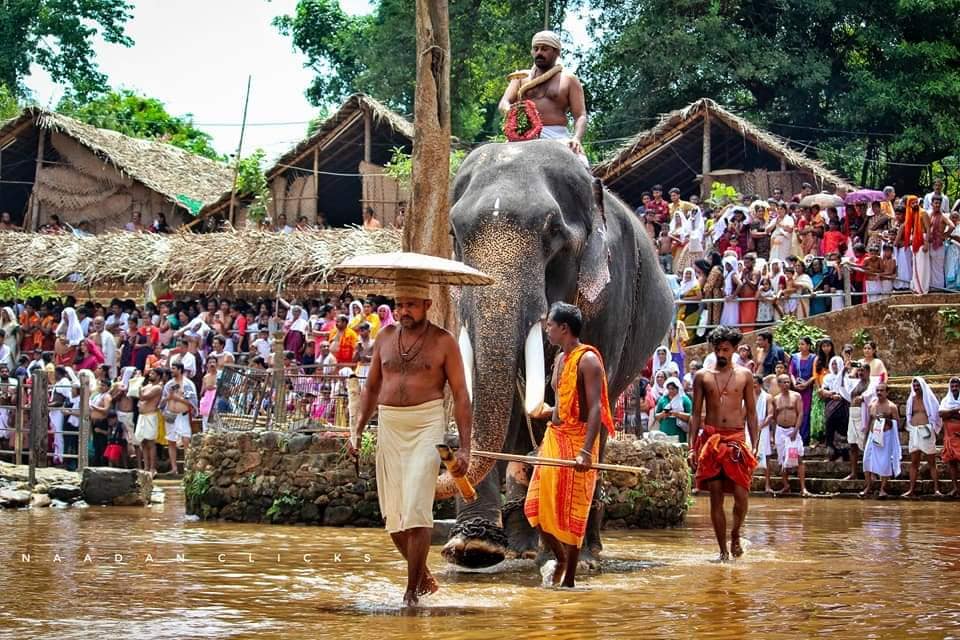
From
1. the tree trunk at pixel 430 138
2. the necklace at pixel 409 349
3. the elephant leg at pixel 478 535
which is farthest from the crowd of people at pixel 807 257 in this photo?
the necklace at pixel 409 349

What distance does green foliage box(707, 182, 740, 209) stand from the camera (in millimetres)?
23875

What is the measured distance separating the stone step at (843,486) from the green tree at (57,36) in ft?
111

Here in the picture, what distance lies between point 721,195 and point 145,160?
14165 millimetres

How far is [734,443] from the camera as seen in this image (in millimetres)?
9469

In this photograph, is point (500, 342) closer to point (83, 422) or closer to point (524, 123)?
point (524, 123)

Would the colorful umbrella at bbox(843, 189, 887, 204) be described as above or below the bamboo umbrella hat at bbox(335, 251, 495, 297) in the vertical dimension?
above

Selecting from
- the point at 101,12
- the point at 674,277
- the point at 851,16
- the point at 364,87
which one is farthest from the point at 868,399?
the point at 101,12

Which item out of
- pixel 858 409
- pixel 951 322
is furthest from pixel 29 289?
pixel 951 322

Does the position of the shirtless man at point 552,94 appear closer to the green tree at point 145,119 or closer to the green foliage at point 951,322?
the green foliage at point 951,322

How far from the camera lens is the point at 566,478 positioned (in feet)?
26.0

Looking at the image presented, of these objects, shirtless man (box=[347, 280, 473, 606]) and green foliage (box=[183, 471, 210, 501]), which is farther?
green foliage (box=[183, 471, 210, 501])

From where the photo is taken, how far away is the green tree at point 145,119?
153ft

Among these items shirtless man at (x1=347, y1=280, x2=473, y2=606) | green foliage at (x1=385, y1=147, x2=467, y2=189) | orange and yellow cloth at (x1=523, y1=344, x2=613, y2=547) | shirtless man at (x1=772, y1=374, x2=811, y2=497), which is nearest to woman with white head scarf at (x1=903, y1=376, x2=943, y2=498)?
shirtless man at (x1=772, y1=374, x2=811, y2=497)

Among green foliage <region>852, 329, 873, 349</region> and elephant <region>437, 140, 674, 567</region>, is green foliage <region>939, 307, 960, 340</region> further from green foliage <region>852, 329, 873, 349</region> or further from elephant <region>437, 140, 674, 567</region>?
elephant <region>437, 140, 674, 567</region>
